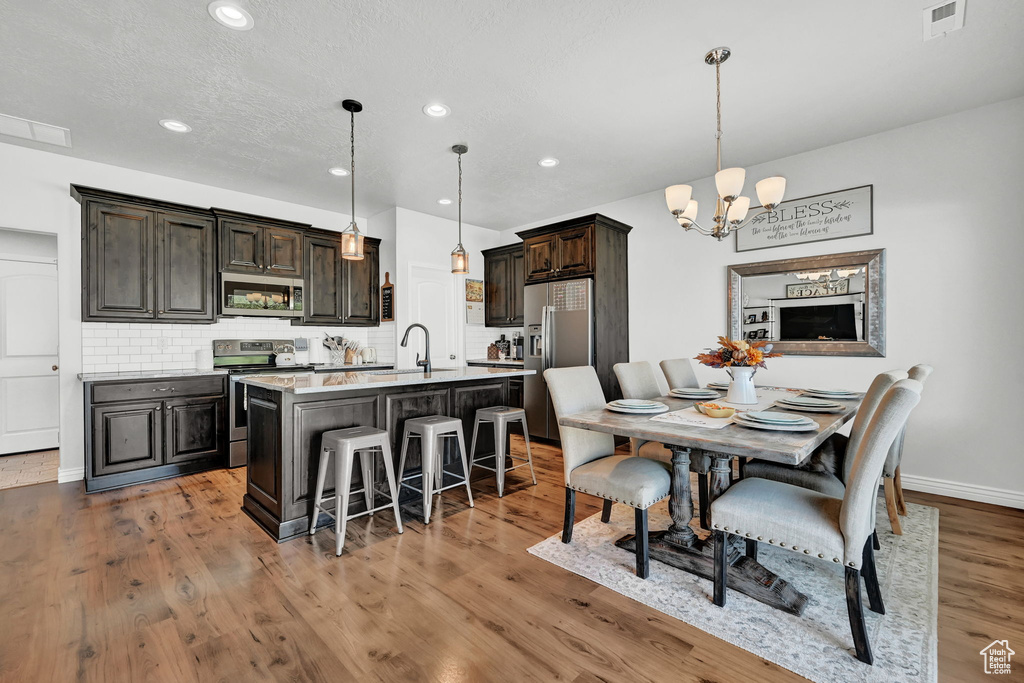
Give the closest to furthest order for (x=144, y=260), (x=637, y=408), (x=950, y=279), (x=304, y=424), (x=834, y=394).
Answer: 1. (x=637, y=408)
2. (x=304, y=424)
3. (x=834, y=394)
4. (x=950, y=279)
5. (x=144, y=260)

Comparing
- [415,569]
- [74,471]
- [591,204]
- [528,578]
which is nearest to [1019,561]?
[528,578]

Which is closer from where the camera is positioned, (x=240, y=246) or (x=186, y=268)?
(x=186, y=268)

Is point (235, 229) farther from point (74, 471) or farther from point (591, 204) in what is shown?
point (591, 204)

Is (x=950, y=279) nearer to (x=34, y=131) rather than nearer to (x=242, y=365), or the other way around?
(x=242, y=365)

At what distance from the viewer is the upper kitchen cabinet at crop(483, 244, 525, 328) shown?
6.14 metres

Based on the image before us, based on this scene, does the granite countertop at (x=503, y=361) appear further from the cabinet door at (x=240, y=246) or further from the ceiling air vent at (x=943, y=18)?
the ceiling air vent at (x=943, y=18)

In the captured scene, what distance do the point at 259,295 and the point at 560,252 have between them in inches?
131

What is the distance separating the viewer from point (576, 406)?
105 inches

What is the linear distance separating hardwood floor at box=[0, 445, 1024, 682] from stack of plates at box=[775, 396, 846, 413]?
895 millimetres

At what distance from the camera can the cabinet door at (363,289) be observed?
18.0 feet

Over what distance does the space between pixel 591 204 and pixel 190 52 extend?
4.09 m

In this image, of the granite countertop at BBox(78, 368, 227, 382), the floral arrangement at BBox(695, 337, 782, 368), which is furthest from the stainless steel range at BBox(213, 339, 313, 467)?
the floral arrangement at BBox(695, 337, 782, 368)

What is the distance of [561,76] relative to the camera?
281 cm

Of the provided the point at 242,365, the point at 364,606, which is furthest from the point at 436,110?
the point at 242,365
